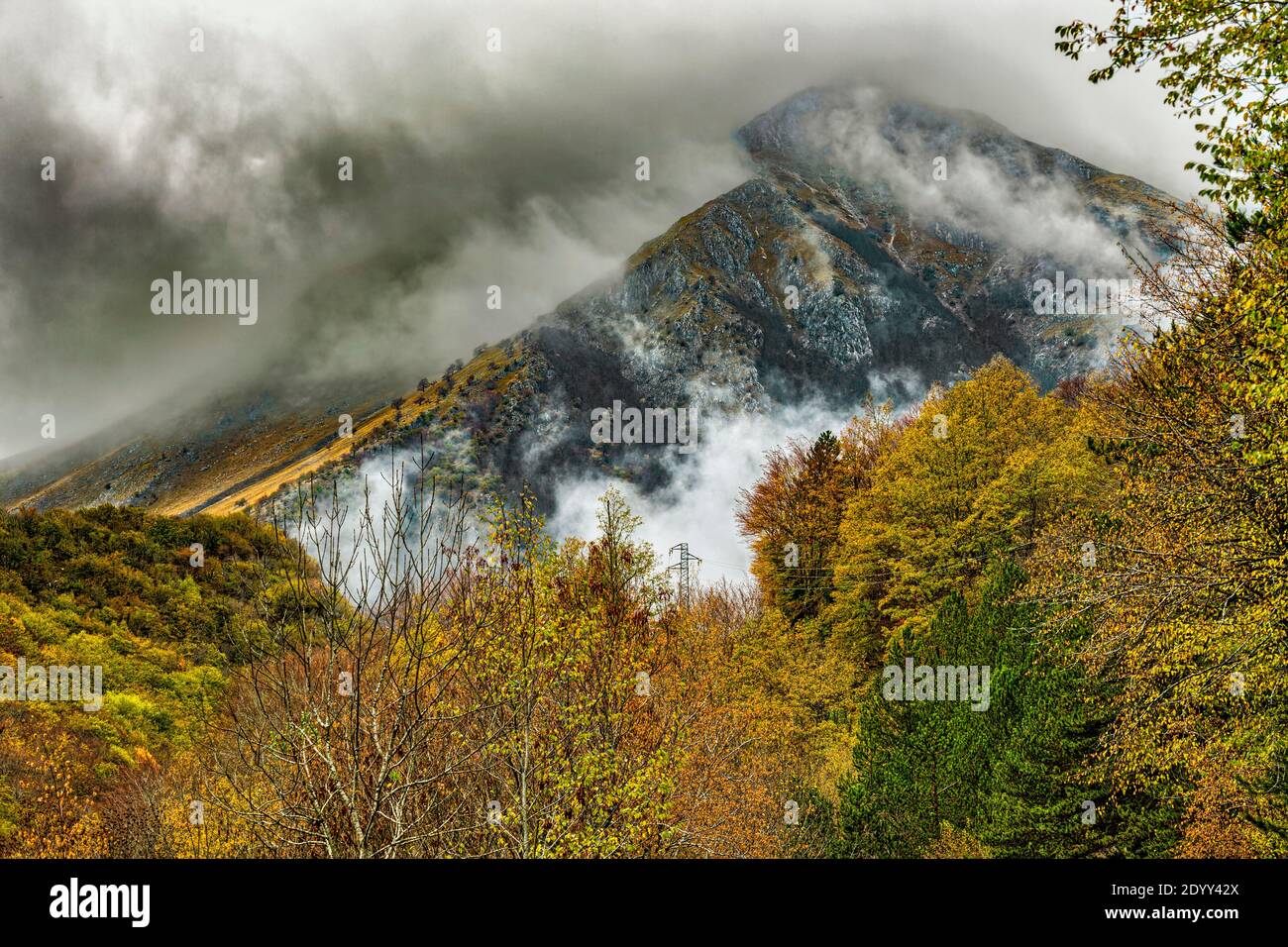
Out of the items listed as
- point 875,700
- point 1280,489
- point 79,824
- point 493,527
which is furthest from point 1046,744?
point 79,824

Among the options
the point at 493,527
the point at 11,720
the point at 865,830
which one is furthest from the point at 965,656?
the point at 11,720

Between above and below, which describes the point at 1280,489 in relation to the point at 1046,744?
above

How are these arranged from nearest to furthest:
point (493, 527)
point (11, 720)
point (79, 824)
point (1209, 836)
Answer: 1. point (493, 527)
2. point (1209, 836)
3. point (79, 824)
4. point (11, 720)

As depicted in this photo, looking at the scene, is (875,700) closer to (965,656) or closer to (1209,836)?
(965,656)

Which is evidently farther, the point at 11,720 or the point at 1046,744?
the point at 11,720

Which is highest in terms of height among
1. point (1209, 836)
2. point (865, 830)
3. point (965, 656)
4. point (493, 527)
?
point (493, 527)

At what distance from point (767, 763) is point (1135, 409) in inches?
919

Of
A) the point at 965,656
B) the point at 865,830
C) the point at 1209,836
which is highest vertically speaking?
the point at 965,656
